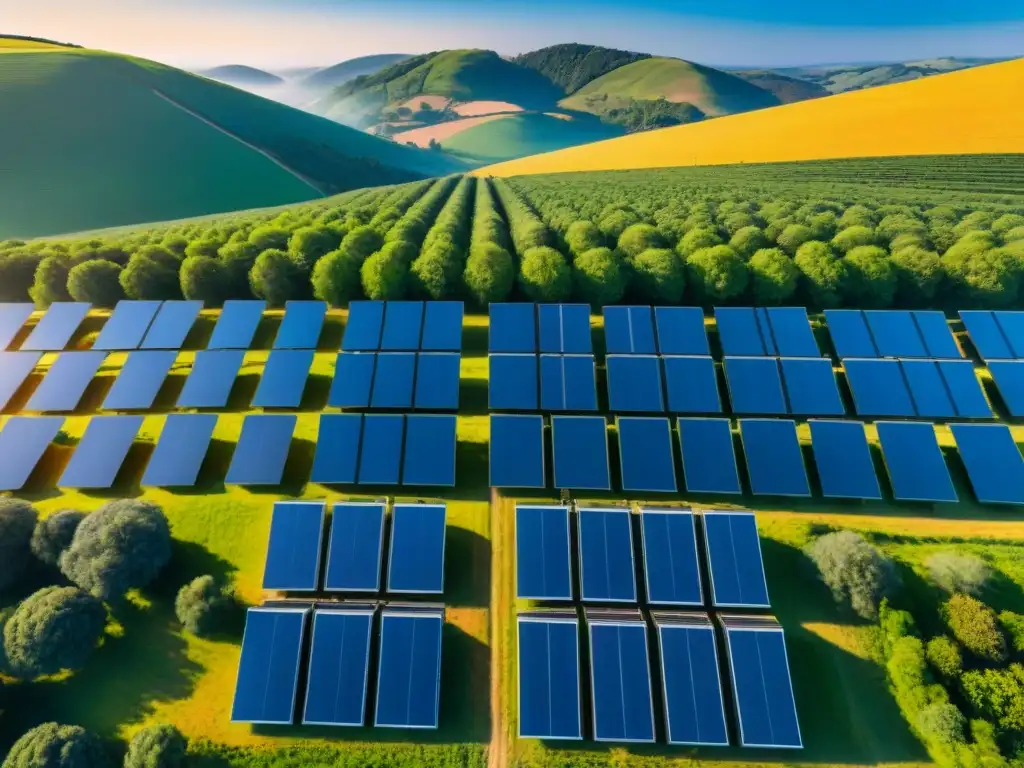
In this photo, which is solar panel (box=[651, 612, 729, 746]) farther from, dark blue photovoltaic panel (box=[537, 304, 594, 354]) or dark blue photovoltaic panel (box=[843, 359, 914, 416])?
dark blue photovoltaic panel (box=[843, 359, 914, 416])

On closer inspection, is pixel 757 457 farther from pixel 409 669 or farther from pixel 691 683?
pixel 409 669

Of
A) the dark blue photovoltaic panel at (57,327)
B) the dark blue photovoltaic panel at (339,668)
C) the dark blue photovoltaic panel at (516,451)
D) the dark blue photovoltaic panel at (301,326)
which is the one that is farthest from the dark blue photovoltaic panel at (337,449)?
the dark blue photovoltaic panel at (57,327)

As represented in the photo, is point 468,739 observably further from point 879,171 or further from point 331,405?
point 879,171

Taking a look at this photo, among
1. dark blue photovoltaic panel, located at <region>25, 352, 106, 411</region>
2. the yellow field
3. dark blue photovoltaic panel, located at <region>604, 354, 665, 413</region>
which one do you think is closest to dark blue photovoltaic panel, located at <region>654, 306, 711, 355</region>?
dark blue photovoltaic panel, located at <region>604, 354, 665, 413</region>

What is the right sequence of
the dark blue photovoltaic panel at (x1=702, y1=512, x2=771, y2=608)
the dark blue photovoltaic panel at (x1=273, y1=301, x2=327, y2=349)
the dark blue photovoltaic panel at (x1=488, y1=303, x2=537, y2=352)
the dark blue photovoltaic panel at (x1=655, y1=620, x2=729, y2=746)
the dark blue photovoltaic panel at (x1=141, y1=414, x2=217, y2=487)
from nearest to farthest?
1. the dark blue photovoltaic panel at (x1=655, y1=620, x2=729, y2=746)
2. the dark blue photovoltaic panel at (x1=702, y1=512, x2=771, y2=608)
3. the dark blue photovoltaic panel at (x1=141, y1=414, x2=217, y2=487)
4. the dark blue photovoltaic panel at (x1=488, y1=303, x2=537, y2=352)
5. the dark blue photovoltaic panel at (x1=273, y1=301, x2=327, y2=349)

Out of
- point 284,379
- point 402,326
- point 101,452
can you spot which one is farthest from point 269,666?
point 402,326

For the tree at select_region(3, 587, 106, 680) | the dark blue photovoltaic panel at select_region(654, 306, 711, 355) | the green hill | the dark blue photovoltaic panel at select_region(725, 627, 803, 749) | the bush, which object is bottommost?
the dark blue photovoltaic panel at select_region(725, 627, 803, 749)
